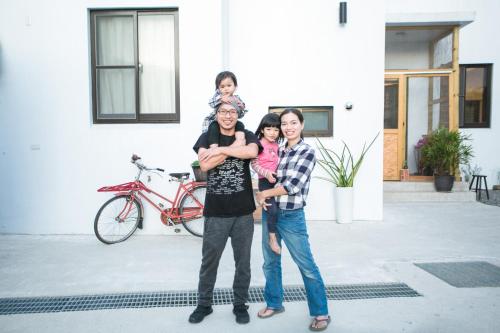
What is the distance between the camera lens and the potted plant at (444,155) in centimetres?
740

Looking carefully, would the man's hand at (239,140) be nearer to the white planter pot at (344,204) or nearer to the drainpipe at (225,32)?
the drainpipe at (225,32)

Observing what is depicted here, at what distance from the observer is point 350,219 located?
18.4 feet

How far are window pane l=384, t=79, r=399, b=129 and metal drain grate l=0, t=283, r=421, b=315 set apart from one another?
5.59 m

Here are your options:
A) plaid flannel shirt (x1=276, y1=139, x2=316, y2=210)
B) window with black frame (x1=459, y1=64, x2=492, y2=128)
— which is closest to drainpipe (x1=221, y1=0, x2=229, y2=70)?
plaid flannel shirt (x1=276, y1=139, x2=316, y2=210)

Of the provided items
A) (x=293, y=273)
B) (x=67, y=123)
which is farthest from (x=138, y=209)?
(x=293, y=273)

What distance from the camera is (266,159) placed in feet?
8.54

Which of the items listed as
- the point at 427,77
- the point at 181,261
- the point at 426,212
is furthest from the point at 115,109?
the point at 427,77

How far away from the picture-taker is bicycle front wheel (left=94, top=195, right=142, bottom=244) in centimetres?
461

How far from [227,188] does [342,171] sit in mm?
3397

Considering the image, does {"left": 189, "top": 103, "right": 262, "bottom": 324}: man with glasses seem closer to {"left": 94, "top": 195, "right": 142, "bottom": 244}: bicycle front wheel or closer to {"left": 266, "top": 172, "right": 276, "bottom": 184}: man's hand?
{"left": 266, "top": 172, "right": 276, "bottom": 184}: man's hand

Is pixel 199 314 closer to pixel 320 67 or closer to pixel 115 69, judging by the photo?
pixel 115 69

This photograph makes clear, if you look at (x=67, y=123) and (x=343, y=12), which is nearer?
(x=67, y=123)

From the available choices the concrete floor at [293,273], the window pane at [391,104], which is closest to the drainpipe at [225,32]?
the concrete floor at [293,273]

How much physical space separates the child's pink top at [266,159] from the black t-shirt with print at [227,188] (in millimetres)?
54
